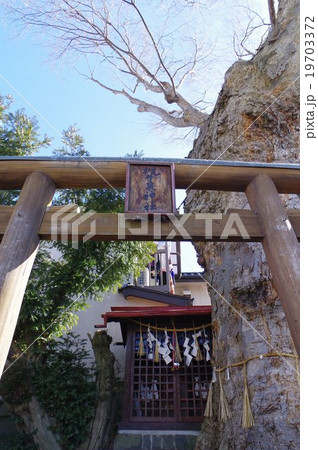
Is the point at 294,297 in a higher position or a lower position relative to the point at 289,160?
lower

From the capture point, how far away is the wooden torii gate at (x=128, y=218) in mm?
2320

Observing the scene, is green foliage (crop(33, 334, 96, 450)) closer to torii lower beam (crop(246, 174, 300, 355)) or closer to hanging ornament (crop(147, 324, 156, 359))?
hanging ornament (crop(147, 324, 156, 359))

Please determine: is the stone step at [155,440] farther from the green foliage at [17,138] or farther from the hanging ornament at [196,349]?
the green foliage at [17,138]

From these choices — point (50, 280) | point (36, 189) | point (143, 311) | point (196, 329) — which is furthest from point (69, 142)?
point (36, 189)

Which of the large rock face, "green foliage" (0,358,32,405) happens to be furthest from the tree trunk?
the large rock face

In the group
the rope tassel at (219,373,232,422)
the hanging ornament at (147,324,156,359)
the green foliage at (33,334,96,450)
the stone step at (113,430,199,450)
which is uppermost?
the hanging ornament at (147,324,156,359)

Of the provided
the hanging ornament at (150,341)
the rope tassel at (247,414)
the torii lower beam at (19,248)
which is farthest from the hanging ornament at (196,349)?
the torii lower beam at (19,248)

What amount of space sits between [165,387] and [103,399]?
1.27m

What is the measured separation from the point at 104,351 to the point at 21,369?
168 cm

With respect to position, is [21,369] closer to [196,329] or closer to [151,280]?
[196,329]

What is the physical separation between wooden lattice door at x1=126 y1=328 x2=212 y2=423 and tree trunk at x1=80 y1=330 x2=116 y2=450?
507mm

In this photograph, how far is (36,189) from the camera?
9.90ft

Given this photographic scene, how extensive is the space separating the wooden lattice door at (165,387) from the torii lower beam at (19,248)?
5.21m

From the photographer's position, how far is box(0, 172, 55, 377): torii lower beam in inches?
85.0
